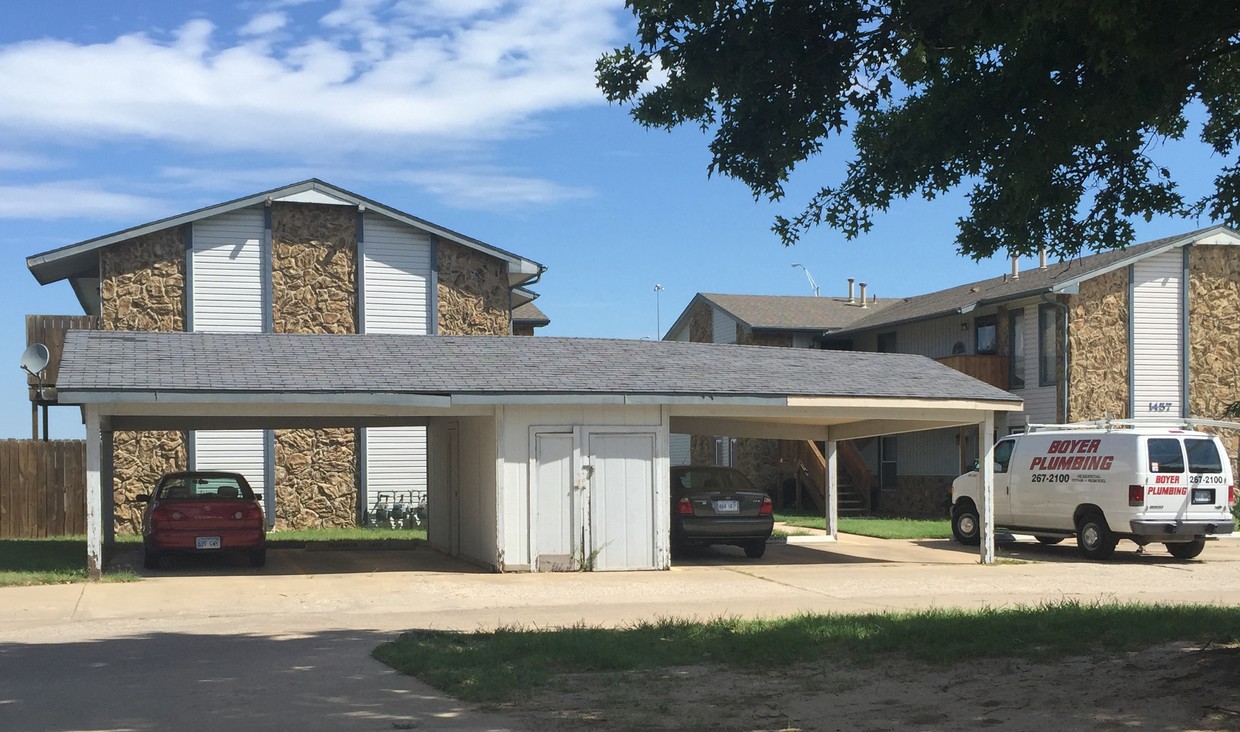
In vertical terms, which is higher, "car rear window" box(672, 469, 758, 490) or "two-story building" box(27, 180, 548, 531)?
"two-story building" box(27, 180, 548, 531)

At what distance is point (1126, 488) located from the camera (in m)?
20.3

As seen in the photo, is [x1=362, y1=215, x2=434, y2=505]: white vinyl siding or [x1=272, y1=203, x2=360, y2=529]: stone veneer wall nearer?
[x1=272, y1=203, x2=360, y2=529]: stone veneer wall

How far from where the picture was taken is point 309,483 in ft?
93.9

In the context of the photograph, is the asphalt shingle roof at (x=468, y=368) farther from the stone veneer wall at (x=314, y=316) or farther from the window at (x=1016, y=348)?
the window at (x=1016, y=348)

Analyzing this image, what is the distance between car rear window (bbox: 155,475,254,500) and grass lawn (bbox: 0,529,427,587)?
1.58 m

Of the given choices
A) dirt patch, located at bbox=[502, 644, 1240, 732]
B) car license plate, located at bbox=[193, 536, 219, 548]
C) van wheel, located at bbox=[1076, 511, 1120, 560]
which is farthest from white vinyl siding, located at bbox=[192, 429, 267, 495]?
dirt patch, located at bbox=[502, 644, 1240, 732]

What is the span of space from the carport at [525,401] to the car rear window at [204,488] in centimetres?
117

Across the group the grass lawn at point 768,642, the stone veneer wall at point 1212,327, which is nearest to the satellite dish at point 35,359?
the grass lawn at point 768,642

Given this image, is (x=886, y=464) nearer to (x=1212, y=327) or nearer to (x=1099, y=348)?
(x=1099, y=348)

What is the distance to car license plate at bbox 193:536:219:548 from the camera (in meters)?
18.9

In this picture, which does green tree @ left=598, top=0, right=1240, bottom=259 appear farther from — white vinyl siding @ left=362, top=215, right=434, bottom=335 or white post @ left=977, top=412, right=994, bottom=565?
white vinyl siding @ left=362, top=215, right=434, bottom=335

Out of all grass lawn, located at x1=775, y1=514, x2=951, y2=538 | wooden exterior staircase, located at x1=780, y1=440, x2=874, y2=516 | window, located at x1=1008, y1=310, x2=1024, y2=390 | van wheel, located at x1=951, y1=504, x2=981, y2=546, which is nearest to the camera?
van wheel, located at x1=951, y1=504, x2=981, y2=546

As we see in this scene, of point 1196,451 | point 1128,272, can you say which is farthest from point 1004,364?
point 1196,451

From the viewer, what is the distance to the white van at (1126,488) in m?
20.2
